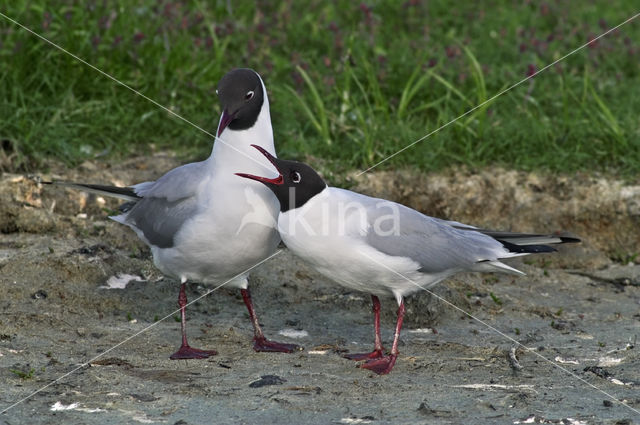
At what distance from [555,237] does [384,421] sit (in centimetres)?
144

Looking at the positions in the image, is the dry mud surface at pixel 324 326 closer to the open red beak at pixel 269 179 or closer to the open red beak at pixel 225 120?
the open red beak at pixel 269 179

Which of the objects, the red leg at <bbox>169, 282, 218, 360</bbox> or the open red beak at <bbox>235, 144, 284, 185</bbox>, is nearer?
Result: the open red beak at <bbox>235, 144, 284, 185</bbox>

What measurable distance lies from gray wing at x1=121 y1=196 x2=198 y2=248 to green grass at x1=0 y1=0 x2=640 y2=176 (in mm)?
1607

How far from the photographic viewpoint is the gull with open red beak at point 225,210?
13.9 feet

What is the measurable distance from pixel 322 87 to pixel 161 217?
267 cm

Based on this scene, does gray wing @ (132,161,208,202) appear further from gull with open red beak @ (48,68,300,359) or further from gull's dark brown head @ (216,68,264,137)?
gull's dark brown head @ (216,68,264,137)

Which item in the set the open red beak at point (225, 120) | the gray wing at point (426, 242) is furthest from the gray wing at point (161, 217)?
the gray wing at point (426, 242)

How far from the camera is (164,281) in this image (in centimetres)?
527

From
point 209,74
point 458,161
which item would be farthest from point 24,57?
point 458,161

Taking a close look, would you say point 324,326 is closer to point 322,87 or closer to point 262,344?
point 262,344

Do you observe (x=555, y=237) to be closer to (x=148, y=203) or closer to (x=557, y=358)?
(x=557, y=358)

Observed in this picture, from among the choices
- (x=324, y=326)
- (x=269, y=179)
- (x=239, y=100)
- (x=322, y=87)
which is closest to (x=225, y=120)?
(x=239, y=100)

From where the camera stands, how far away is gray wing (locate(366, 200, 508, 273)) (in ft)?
13.7

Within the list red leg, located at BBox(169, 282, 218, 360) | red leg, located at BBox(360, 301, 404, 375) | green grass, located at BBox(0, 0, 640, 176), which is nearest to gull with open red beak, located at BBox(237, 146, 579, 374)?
red leg, located at BBox(360, 301, 404, 375)
